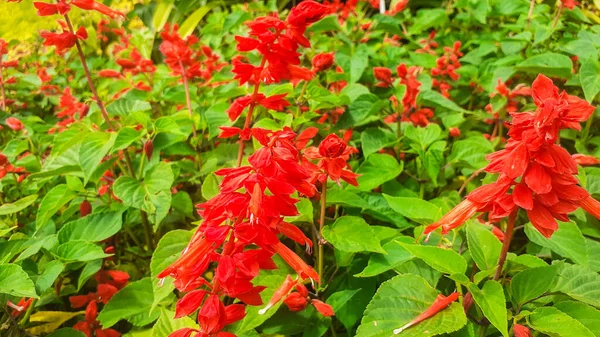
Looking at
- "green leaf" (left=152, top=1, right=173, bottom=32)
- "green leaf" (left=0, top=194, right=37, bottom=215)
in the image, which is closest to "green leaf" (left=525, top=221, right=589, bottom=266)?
"green leaf" (left=0, top=194, right=37, bottom=215)

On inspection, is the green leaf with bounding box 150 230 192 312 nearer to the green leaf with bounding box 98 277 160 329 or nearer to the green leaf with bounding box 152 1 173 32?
the green leaf with bounding box 98 277 160 329

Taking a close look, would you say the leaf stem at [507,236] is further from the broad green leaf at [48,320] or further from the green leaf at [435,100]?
the broad green leaf at [48,320]

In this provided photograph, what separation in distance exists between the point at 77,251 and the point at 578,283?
1156 millimetres

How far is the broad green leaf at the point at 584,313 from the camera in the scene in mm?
884

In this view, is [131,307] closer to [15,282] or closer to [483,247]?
[15,282]

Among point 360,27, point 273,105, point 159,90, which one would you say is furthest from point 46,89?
point 273,105

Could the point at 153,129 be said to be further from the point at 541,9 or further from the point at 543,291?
the point at 541,9

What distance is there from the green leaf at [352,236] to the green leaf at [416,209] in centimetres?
12

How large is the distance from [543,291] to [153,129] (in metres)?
1.15

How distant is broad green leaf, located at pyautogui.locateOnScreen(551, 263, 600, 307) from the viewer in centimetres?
94

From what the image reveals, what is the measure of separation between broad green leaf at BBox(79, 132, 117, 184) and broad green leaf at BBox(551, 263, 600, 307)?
1.18 meters

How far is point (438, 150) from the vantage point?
1.56 metres

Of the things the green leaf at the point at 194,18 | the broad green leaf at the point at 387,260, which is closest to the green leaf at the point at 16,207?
the broad green leaf at the point at 387,260

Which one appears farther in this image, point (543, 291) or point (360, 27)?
point (360, 27)
